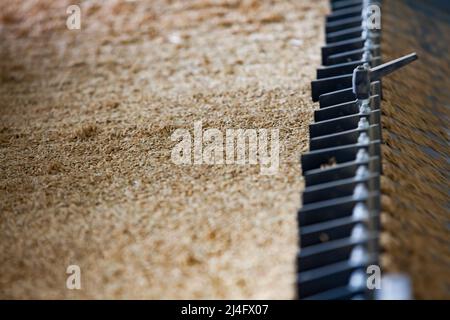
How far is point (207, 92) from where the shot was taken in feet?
24.4

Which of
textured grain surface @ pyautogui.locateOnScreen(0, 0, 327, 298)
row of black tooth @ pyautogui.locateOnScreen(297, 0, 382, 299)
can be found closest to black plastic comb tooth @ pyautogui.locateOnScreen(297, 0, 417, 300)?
row of black tooth @ pyautogui.locateOnScreen(297, 0, 382, 299)

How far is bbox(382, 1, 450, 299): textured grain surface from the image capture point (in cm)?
466

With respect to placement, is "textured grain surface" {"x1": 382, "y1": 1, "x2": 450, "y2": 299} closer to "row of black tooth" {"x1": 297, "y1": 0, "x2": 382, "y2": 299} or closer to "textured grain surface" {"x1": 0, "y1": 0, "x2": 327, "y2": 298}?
"row of black tooth" {"x1": 297, "y1": 0, "x2": 382, "y2": 299}

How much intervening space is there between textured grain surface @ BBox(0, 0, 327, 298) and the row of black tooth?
18 cm

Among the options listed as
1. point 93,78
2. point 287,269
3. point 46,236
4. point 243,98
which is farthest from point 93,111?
point 287,269

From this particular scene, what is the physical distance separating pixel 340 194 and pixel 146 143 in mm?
2040

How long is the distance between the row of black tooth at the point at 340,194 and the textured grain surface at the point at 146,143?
0.18 m

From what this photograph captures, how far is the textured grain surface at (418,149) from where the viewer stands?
4660mm

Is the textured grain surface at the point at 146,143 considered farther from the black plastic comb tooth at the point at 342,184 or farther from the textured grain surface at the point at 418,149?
the textured grain surface at the point at 418,149

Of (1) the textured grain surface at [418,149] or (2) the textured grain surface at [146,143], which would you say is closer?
(1) the textured grain surface at [418,149]

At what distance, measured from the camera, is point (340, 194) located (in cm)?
521

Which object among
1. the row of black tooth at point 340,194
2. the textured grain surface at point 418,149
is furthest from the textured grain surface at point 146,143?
the textured grain surface at point 418,149

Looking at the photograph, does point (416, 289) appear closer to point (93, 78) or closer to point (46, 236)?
point (46, 236)

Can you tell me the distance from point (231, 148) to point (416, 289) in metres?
2.36
